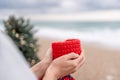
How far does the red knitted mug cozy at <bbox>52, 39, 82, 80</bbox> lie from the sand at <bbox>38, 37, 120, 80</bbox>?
5.21ft

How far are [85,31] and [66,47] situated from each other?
3343 millimetres

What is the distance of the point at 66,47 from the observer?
78cm

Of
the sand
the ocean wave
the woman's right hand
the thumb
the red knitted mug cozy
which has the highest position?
the red knitted mug cozy

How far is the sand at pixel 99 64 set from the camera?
2.58 meters

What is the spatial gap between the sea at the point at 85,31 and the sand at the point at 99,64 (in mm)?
120

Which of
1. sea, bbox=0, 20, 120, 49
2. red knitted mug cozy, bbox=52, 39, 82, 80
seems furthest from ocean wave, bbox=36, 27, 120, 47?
red knitted mug cozy, bbox=52, 39, 82, 80

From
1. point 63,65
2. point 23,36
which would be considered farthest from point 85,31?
point 63,65

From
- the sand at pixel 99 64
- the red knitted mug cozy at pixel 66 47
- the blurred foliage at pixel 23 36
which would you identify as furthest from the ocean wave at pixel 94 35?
the red knitted mug cozy at pixel 66 47

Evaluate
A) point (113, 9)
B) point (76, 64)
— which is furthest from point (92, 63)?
point (76, 64)

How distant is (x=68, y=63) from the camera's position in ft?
2.57

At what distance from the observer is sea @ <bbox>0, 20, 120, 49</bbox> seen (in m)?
3.53

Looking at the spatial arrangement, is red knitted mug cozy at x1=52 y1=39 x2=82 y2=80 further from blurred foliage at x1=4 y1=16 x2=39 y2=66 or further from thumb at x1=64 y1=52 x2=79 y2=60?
blurred foliage at x1=4 y1=16 x2=39 y2=66

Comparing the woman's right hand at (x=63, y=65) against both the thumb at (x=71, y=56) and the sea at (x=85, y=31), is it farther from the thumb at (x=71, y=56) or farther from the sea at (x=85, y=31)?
the sea at (x=85, y=31)

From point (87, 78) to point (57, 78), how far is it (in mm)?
1726
